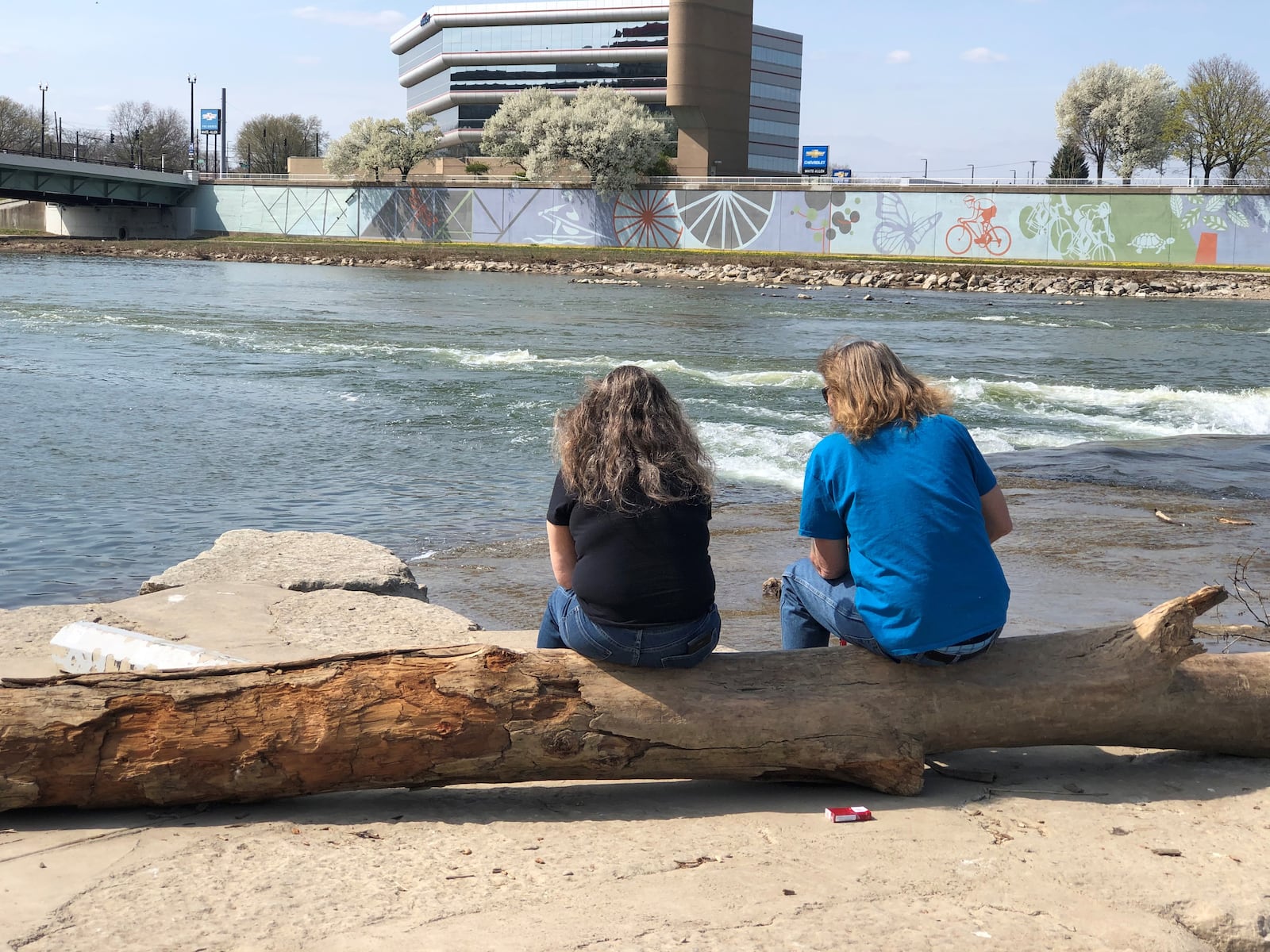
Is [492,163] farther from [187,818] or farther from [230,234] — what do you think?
[187,818]

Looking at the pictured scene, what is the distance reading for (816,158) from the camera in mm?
81562

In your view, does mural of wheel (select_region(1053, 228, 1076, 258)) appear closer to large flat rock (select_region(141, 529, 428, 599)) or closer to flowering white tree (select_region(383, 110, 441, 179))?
flowering white tree (select_region(383, 110, 441, 179))

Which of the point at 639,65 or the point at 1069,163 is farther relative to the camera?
the point at 639,65

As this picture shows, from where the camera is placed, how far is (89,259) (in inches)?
2283

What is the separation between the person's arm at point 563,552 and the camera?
3.82 m

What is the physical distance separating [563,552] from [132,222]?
84.4 m

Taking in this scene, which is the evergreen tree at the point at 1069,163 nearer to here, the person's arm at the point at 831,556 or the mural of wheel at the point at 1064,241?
the mural of wheel at the point at 1064,241

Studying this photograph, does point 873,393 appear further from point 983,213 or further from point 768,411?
point 983,213

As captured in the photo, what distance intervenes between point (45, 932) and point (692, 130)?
82.2 metres

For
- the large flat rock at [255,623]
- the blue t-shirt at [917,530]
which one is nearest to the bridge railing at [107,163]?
the large flat rock at [255,623]

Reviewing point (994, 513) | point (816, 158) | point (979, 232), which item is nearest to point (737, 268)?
point (979, 232)

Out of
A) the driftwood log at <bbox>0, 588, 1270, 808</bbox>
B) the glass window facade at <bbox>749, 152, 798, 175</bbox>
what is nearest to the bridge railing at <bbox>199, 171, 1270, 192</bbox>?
the glass window facade at <bbox>749, 152, 798, 175</bbox>

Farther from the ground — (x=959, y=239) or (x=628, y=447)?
(x=959, y=239)

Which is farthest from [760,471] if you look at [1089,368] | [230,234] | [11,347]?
[230,234]
